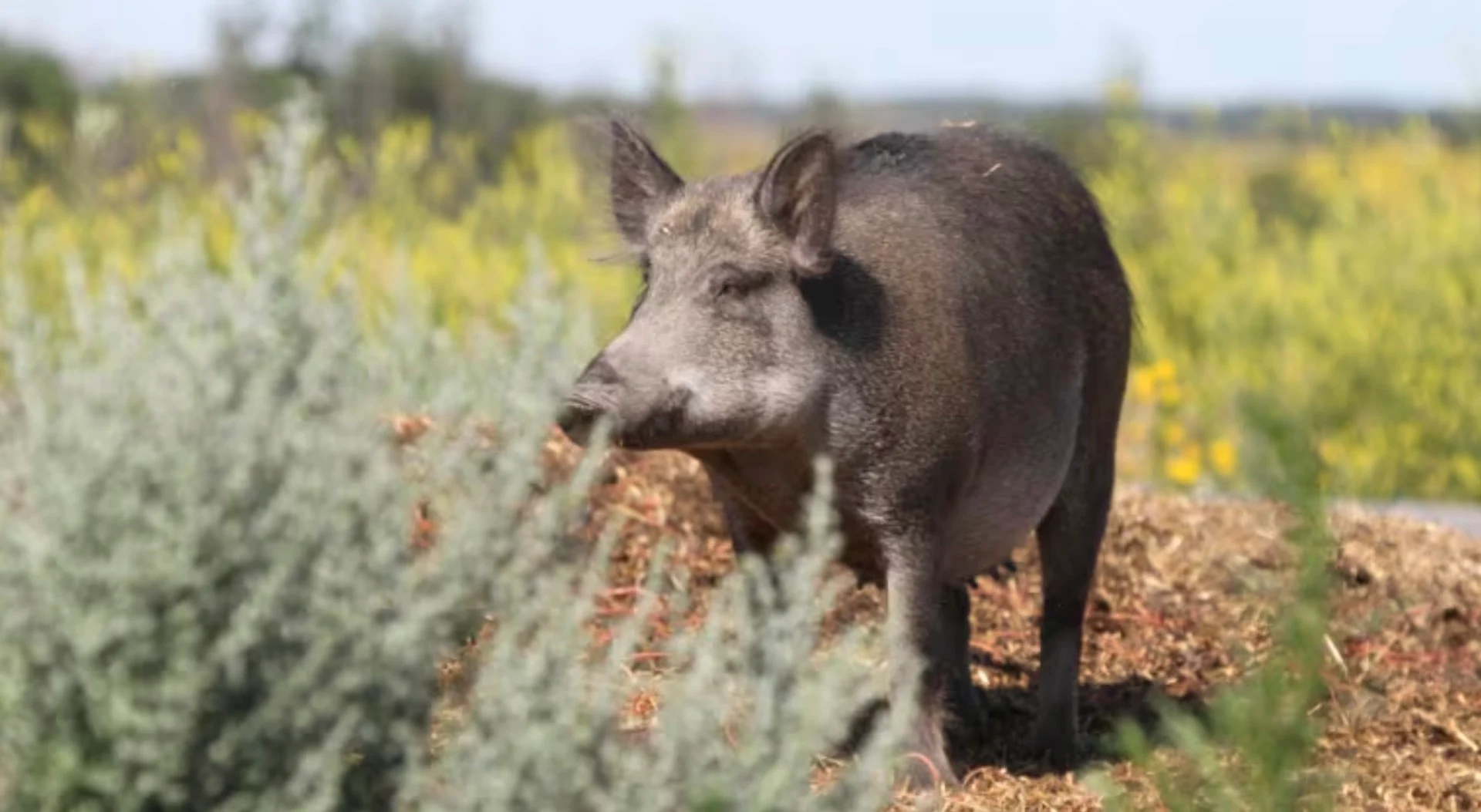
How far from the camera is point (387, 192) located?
1527cm

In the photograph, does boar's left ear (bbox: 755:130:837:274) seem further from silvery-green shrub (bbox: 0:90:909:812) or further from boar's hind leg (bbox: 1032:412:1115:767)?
silvery-green shrub (bbox: 0:90:909:812)

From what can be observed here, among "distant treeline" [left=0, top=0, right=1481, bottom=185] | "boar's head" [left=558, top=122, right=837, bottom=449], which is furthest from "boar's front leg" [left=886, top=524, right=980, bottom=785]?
"distant treeline" [left=0, top=0, right=1481, bottom=185]

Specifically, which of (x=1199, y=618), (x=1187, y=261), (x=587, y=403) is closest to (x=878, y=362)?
(x=587, y=403)

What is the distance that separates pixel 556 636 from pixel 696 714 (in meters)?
0.23

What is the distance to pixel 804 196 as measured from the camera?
18.7ft

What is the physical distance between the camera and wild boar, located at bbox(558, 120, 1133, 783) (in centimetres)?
545

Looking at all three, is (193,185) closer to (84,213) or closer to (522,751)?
(84,213)

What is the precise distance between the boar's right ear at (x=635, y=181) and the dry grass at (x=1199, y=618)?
2.71ft

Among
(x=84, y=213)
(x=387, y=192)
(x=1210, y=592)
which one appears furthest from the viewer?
(x=387, y=192)

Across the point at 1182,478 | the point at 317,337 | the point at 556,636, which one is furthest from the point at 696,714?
the point at 1182,478

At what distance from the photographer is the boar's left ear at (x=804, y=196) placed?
→ 18.5 ft

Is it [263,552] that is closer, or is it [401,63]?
[263,552]

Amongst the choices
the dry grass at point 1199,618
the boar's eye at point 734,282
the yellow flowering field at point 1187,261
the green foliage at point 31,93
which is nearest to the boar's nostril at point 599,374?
the boar's eye at point 734,282

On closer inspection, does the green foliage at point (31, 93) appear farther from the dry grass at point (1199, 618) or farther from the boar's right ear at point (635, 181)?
the boar's right ear at point (635, 181)
